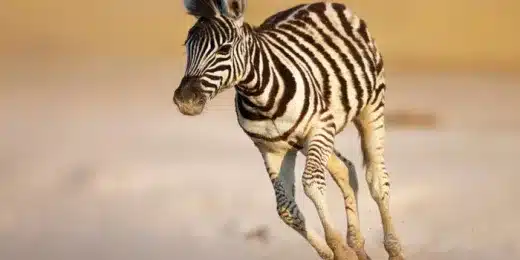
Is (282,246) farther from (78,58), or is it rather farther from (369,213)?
(78,58)

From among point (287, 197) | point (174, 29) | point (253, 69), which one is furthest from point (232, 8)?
point (287, 197)

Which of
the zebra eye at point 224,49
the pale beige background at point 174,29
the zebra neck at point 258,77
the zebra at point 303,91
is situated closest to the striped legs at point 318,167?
the zebra at point 303,91

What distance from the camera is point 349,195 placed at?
2.10 meters

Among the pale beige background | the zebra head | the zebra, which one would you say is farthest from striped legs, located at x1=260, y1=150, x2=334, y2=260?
the pale beige background

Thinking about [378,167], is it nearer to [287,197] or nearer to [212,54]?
[287,197]

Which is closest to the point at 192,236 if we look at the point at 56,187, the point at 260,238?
the point at 260,238

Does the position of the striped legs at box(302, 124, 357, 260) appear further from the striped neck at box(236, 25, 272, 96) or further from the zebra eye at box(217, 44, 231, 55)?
the zebra eye at box(217, 44, 231, 55)

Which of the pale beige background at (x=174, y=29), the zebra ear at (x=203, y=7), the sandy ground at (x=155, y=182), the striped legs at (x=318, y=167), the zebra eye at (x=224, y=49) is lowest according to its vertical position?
the sandy ground at (x=155, y=182)

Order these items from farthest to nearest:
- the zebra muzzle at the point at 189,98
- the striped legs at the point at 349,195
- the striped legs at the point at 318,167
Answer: the striped legs at the point at 349,195 < the striped legs at the point at 318,167 < the zebra muzzle at the point at 189,98

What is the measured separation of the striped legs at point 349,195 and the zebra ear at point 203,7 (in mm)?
510

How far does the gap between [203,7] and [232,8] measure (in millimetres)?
65

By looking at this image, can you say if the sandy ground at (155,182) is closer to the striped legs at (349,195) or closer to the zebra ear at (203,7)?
the striped legs at (349,195)

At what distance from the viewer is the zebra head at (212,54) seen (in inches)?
67.5

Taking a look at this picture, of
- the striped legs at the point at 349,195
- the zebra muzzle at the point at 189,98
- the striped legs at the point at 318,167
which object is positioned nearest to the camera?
the zebra muzzle at the point at 189,98
